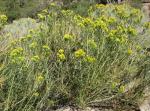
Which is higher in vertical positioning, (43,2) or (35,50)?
(35,50)

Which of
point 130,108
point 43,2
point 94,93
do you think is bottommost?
point 43,2

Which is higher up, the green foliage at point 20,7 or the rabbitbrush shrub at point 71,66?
the rabbitbrush shrub at point 71,66

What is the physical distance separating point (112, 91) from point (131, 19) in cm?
108

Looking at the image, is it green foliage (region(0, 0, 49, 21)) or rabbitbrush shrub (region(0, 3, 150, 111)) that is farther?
green foliage (region(0, 0, 49, 21))

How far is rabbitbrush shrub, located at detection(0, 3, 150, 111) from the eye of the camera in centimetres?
393

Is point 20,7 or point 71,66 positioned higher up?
point 71,66

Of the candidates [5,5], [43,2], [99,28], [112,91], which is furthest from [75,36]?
[43,2]

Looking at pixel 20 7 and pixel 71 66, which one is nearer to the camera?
pixel 71 66

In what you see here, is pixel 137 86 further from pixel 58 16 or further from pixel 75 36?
pixel 58 16

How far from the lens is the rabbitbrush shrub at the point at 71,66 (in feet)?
12.9

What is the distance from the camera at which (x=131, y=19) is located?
201 inches

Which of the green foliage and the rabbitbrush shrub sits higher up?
the rabbitbrush shrub

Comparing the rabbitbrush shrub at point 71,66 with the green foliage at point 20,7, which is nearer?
the rabbitbrush shrub at point 71,66

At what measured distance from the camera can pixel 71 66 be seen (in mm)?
4438
